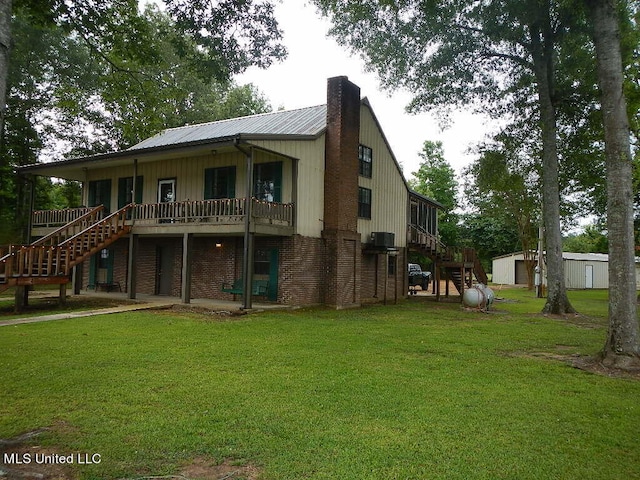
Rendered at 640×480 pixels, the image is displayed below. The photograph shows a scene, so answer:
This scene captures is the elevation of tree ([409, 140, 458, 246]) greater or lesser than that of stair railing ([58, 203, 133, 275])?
greater

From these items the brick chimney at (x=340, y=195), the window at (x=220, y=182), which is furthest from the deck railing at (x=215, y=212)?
the brick chimney at (x=340, y=195)

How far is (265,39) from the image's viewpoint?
30.8 feet

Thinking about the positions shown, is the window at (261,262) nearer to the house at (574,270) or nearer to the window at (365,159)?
the window at (365,159)

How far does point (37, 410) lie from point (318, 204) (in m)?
12.8

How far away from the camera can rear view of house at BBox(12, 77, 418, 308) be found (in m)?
15.2

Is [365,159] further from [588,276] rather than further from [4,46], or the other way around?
[588,276]

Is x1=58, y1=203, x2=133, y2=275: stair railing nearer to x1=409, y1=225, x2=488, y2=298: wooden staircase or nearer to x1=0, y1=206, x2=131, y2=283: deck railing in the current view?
x1=0, y1=206, x2=131, y2=283: deck railing

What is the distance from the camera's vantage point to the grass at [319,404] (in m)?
3.97

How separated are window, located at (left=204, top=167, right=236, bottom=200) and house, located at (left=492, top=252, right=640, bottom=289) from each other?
26.6m

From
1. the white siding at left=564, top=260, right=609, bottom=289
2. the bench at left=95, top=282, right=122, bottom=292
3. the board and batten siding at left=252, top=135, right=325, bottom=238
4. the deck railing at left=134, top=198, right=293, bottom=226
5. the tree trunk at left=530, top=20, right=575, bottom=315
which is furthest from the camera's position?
the white siding at left=564, top=260, right=609, bottom=289

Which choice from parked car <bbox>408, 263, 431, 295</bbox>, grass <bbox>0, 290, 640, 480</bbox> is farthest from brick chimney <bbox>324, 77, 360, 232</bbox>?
parked car <bbox>408, 263, 431, 295</bbox>

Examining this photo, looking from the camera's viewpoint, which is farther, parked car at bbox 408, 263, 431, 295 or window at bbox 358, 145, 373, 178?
parked car at bbox 408, 263, 431, 295

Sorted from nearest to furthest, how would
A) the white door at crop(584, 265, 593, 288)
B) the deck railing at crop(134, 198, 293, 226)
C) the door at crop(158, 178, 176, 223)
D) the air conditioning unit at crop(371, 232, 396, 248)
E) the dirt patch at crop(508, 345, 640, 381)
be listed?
the dirt patch at crop(508, 345, 640, 381) → the deck railing at crop(134, 198, 293, 226) → the door at crop(158, 178, 176, 223) → the air conditioning unit at crop(371, 232, 396, 248) → the white door at crop(584, 265, 593, 288)

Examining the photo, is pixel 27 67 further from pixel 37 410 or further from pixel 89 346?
pixel 37 410
